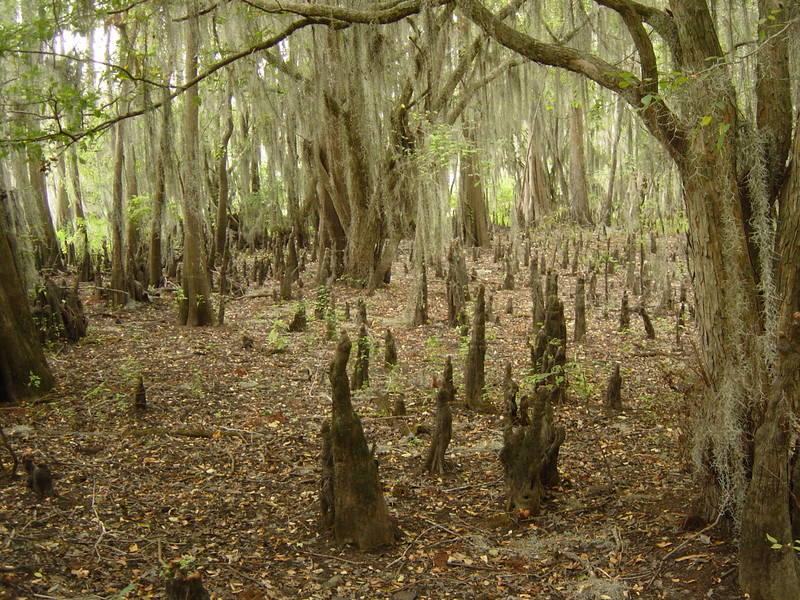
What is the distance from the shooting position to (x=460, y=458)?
5066 millimetres

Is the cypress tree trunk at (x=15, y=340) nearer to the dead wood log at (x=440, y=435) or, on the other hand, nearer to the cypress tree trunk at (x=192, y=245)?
the cypress tree trunk at (x=192, y=245)

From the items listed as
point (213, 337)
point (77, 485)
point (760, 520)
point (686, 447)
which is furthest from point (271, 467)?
point (213, 337)

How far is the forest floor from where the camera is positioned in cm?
341

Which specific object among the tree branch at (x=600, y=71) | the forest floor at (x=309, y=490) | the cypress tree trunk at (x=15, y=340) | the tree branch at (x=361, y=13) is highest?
the tree branch at (x=361, y=13)

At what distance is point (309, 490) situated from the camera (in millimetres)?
4559

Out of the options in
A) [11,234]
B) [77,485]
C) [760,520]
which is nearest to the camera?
[760,520]

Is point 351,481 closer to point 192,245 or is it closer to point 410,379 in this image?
point 410,379

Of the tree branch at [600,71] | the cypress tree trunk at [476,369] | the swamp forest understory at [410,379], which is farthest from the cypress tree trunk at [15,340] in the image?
the tree branch at [600,71]

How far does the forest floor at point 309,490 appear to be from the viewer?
3414 millimetres

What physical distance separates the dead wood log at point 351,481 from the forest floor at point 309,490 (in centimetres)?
11

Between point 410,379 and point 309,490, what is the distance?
A: 2592 millimetres

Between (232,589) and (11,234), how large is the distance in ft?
13.7

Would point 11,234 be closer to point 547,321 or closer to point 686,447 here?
point 547,321

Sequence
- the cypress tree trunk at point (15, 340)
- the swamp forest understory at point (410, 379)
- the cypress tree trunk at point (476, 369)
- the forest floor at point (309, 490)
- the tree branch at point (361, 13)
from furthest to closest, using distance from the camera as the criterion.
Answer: the cypress tree trunk at point (476, 369)
the cypress tree trunk at point (15, 340)
the tree branch at point (361, 13)
the forest floor at point (309, 490)
the swamp forest understory at point (410, 379)
